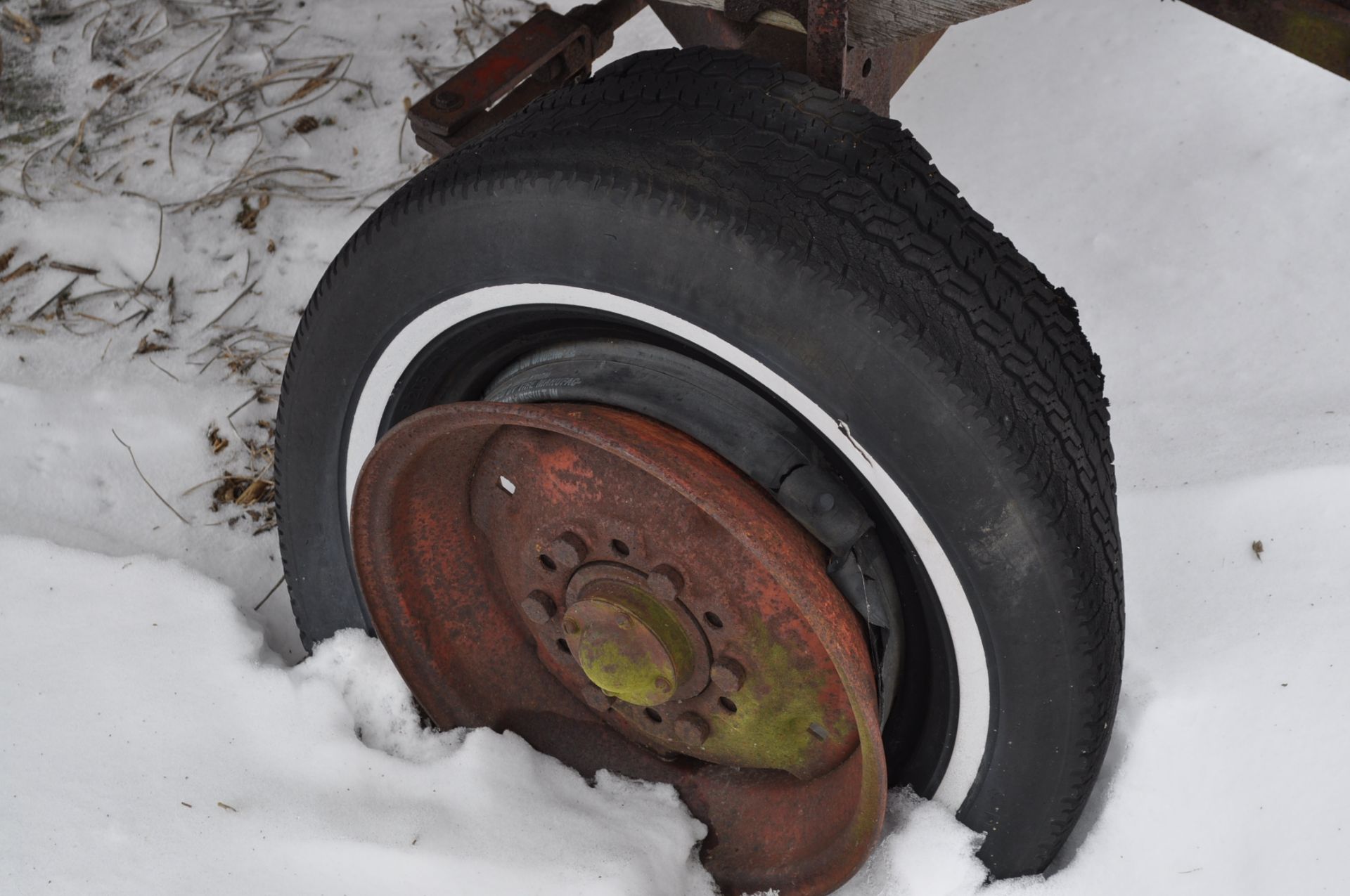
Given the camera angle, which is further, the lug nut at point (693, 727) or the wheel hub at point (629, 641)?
the lug nut at point (693, 727)

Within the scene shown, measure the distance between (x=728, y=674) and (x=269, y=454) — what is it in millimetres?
1154

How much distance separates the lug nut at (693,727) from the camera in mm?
1532

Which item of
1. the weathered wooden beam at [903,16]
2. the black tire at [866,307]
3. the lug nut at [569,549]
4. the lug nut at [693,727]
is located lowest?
the lug nut at [693,727]

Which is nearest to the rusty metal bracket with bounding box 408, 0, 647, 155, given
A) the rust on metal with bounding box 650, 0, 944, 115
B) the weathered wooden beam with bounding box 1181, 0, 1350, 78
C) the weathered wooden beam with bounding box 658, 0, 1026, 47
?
the rust on metal with bounding box 650, 0, 944, 115

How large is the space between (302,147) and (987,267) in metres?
1.99

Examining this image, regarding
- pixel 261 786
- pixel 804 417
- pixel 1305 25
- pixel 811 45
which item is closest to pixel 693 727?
pixel 804 417

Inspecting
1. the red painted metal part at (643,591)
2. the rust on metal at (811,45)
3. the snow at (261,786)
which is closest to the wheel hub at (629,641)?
the red painted metal part at (643,591)

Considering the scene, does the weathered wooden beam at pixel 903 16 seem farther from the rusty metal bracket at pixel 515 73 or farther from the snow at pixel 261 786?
the snow at pixel 261 786

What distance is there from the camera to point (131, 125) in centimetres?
290

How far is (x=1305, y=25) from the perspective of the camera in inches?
48.1

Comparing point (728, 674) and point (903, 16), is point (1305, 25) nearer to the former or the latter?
point (903, 16)

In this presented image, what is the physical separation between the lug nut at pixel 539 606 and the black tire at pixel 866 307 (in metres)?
0.31

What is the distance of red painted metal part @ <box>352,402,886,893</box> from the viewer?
1.27 meters

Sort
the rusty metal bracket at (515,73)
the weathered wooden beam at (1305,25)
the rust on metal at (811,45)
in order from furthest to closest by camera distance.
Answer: the rusty metal bracket at (515,73), the rust on metal at (811,45), the weathered wooden beam at (1305,25)
